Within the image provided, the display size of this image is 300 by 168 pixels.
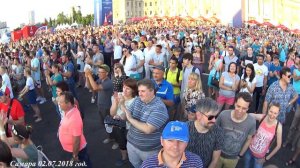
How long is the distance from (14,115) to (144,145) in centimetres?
252

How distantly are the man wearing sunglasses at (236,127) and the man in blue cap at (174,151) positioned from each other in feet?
4.29

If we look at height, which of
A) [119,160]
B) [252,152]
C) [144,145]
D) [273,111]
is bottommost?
[119,160]

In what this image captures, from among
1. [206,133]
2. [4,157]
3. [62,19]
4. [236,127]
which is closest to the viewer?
[4,157]

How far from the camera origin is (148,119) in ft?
11.3

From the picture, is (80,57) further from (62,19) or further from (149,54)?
(62,19)

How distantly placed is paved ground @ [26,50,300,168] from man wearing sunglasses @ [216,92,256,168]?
168cm

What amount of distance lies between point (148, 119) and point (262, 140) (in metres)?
1.67

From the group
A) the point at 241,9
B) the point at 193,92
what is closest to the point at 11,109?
the point at 193,92

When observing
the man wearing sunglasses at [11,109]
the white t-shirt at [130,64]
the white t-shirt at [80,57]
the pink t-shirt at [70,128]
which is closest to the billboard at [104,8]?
the white t-shirt at [80,57]

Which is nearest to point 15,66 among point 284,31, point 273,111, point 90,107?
point 90,107

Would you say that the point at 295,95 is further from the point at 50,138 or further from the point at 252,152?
the point at 50,138

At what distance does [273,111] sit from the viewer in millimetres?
4031

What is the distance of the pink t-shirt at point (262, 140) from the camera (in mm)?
4117

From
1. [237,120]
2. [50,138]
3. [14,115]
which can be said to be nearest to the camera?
[237,120]
